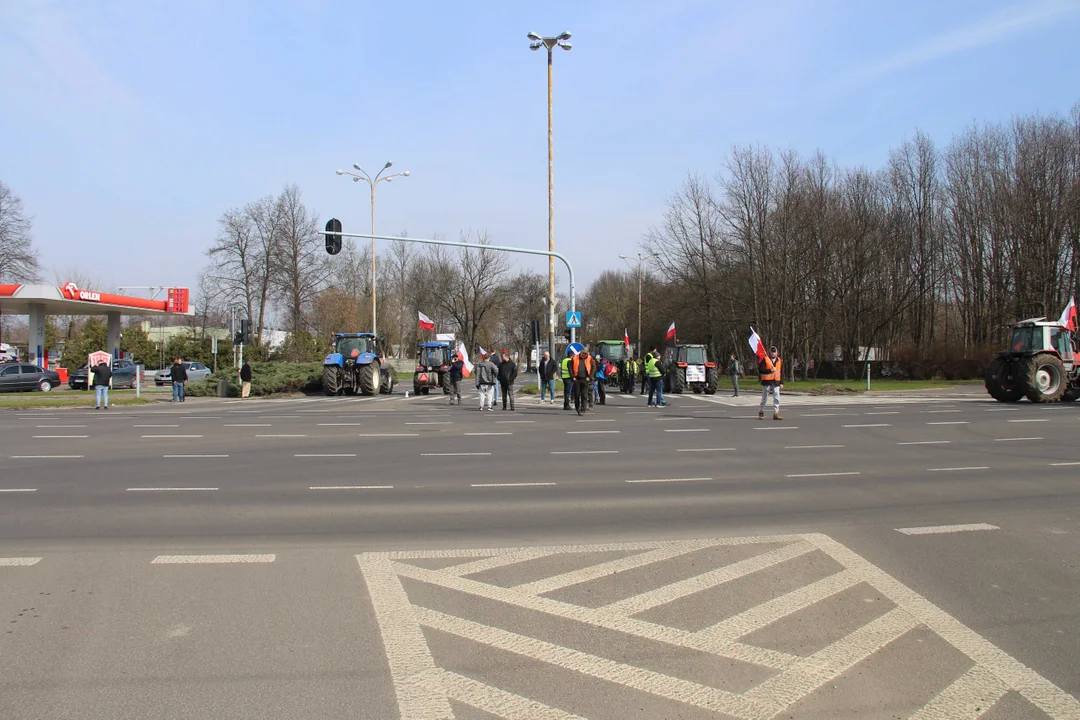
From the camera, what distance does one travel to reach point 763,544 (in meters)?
6.86

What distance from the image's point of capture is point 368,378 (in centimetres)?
3262

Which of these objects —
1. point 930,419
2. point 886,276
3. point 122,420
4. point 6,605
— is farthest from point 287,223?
point 6,605

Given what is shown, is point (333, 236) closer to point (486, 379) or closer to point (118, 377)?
point (486, 379)

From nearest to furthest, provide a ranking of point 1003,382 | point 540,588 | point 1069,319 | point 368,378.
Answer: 1. point 540,588
2. point 1069,319
3. point 1003,382
4. point 368,378

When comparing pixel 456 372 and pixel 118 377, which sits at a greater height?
pixel 456 372

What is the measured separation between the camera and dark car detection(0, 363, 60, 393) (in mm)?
37438

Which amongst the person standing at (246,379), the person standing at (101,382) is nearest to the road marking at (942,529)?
the person standing at (101,382)

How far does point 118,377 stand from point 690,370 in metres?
30.8

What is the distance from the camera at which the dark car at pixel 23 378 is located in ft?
123

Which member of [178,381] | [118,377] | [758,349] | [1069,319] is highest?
[1069,319]

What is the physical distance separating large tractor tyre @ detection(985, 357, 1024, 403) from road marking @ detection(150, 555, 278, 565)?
25.6 m

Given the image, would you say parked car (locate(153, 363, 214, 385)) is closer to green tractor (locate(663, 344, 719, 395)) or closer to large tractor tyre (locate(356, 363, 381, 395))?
large tractor tyre (locate(356, 363, 381, 395))

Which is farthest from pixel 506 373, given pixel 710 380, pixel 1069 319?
pixel 1069 319

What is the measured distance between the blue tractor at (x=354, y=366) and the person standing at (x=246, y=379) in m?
3.05
